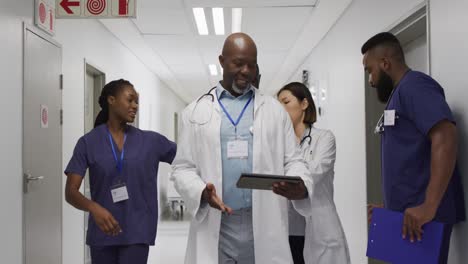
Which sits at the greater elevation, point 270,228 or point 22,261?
point 270,228

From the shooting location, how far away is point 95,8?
3561 millimetres

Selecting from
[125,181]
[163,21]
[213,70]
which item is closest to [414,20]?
[125,181]

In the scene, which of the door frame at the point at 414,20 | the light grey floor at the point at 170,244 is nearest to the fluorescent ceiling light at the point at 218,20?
the door frame at the point at 414,20

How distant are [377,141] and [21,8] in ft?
9.30

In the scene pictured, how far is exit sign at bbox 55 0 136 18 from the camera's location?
11.7ft

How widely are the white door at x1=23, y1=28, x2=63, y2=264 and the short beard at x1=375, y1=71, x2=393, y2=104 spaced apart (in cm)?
226

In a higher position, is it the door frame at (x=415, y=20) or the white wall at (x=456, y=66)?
the door frame at (x=415, y=20)

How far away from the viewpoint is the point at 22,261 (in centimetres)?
321

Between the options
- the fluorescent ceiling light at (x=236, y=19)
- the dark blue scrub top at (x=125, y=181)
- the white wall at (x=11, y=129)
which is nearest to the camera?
the dark blue scrub top at (x=125, y=181)

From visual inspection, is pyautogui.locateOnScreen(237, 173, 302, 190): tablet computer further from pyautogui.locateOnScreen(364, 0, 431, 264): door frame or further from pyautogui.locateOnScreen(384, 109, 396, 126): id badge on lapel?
pyautogui.locateOnScreen(364, 0, 431, 264): door frame

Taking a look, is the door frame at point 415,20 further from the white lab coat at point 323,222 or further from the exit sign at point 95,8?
the exit sign at point 95,8

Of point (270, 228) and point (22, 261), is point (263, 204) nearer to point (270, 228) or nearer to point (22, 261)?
point (270, 228)

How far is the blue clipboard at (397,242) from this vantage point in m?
1.95

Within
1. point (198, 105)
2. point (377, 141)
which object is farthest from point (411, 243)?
point (377, 141)
